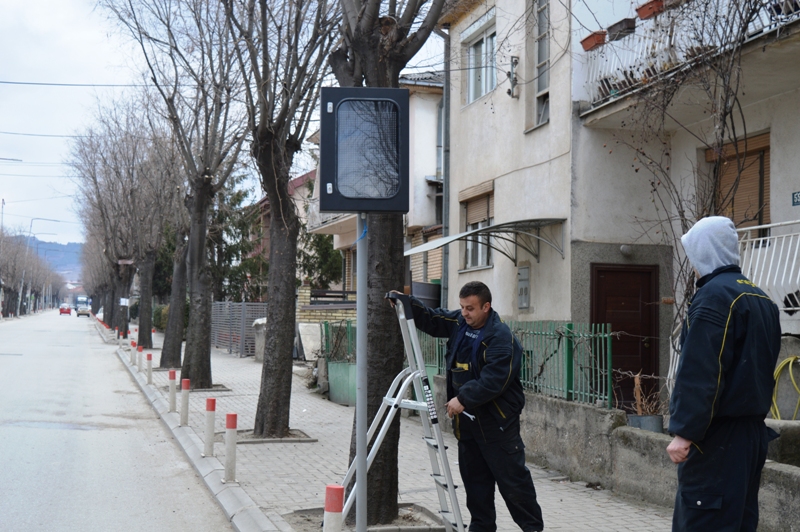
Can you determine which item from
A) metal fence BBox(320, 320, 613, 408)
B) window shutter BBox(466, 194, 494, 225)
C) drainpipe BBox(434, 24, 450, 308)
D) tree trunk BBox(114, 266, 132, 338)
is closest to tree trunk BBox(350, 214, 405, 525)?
metal fence BBox(320, 320, 613, 408)

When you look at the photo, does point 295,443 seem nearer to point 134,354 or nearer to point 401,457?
point 401,457

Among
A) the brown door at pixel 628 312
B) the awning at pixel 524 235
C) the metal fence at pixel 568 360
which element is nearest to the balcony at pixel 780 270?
the metal fence at pixel 568 360

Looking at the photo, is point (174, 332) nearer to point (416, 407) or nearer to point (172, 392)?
point (172, 392)

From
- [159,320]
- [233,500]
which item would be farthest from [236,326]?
[233,500]

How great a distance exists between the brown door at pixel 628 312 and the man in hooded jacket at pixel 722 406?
8.99m

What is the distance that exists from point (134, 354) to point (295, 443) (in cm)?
1534

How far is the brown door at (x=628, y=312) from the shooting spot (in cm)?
1293

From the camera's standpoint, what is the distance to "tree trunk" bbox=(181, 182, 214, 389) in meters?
18.5

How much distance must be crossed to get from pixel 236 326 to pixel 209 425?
24.2m

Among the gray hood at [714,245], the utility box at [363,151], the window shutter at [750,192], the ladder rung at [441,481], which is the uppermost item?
the window shutter at [750,192]

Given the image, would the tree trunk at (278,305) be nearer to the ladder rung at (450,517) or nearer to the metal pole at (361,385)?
the ladder rung at (450,517)

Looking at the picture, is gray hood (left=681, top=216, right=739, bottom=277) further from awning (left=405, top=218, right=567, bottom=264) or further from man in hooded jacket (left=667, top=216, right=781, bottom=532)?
awning (left=405, top=218, right=567, bottom=264)

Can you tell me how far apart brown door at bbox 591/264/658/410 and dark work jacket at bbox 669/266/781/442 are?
899 cm

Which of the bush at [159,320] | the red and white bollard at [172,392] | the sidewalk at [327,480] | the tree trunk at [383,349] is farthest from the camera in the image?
the bush at [159,320]
